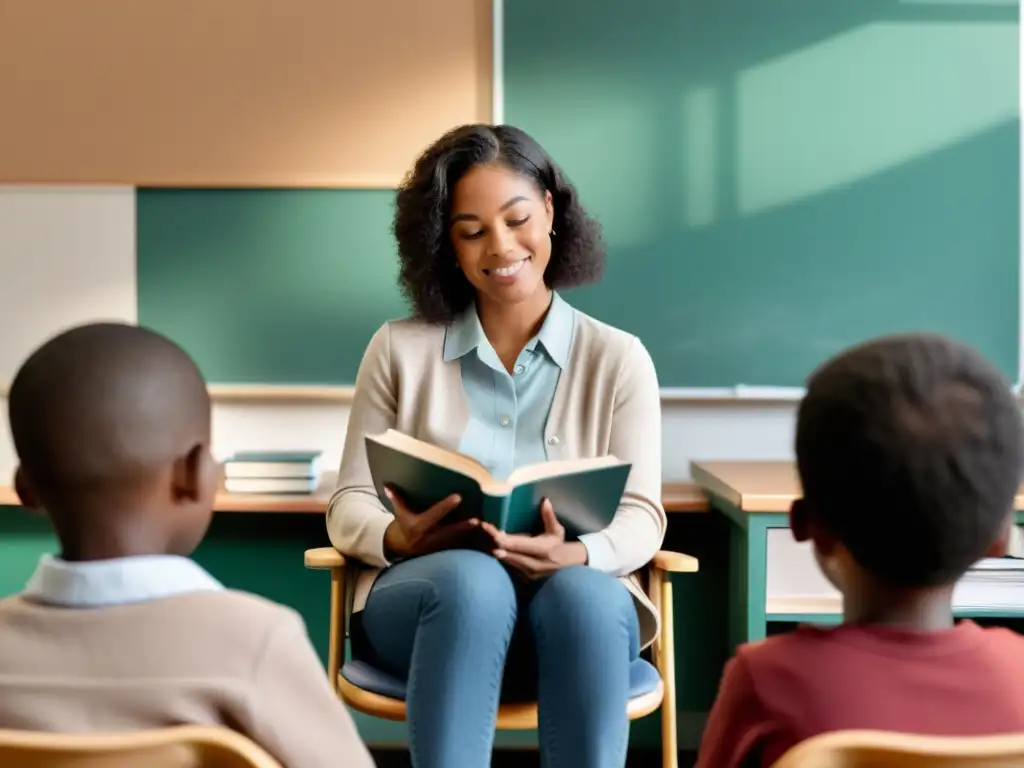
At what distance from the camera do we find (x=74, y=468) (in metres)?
0.91

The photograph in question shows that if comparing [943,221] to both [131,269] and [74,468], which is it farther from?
[74,468]

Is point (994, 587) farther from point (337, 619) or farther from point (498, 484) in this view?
point (337, 619)

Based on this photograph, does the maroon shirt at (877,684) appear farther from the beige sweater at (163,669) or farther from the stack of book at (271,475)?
the stack of book at (271,475)

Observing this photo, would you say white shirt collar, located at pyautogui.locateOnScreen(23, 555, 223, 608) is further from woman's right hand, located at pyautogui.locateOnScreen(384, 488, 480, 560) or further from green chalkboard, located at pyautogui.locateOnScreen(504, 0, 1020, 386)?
green chalkboard, located at pyautogui.locateOnScreen(504, 0, 1020, 386)

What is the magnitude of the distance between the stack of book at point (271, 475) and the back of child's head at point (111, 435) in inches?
57.2

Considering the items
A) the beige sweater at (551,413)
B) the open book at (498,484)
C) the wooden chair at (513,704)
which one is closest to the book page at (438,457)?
the open book at (498,484)

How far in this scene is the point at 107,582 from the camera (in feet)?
2.89

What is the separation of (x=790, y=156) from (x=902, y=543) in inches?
74.5

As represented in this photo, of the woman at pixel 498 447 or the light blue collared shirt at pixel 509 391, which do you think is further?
the light blue collared shirt at pixel 509 391

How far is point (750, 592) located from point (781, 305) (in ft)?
2.65

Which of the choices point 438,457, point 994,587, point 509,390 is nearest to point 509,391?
point 509,390

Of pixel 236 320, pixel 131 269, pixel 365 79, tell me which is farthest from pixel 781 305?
pixel 131 269

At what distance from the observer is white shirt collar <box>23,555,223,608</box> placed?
880 mm

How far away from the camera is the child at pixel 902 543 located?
82cm
